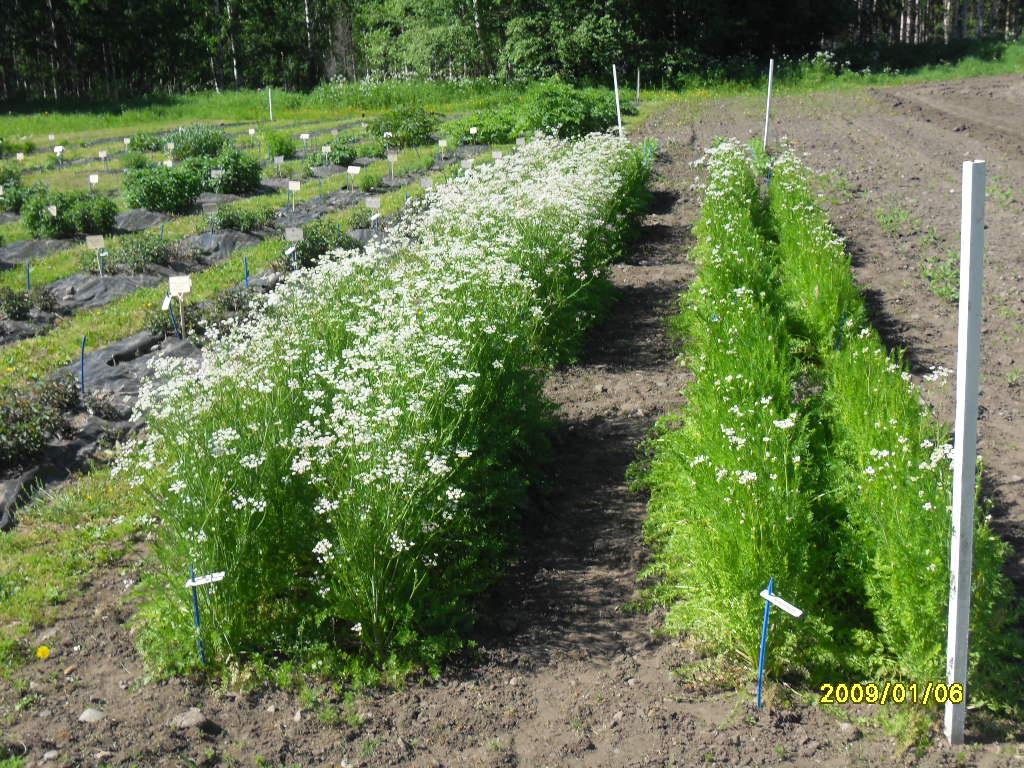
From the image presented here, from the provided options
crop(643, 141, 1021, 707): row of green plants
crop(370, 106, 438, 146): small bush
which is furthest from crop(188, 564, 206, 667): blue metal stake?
crop(370, 106, 438, 146): small bush

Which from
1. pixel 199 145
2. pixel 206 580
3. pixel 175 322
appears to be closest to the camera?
pixel 206 580

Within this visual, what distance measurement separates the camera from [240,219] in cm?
1309

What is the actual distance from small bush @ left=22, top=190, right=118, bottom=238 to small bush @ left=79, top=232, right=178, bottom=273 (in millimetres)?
1414

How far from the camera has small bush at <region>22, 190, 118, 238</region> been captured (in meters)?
13.2

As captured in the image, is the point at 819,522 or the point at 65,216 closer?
the point at 819,522

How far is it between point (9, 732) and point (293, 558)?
1346 millimetres

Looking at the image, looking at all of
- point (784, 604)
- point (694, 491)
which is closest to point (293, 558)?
point (694, 491)

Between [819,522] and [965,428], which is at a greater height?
[965,428]

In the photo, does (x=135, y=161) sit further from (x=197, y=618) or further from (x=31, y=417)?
(x=197, y=618)

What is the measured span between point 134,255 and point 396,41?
39593 millimetres

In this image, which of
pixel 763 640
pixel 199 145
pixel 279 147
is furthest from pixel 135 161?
pixel 763 640

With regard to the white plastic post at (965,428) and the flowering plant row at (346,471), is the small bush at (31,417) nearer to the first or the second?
the flowering plant row at (346,471)

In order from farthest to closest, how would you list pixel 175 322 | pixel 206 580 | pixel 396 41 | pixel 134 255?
1. pixel 396 41
2. pixel 134 255
3. pixel 175 322
4. pixel 206 580

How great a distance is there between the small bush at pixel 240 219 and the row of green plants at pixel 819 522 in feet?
26.3
